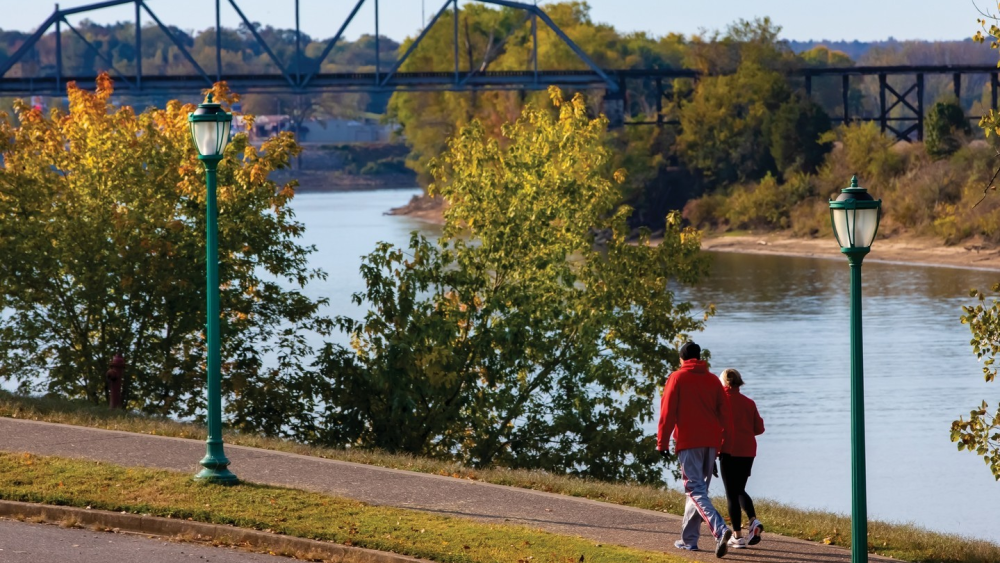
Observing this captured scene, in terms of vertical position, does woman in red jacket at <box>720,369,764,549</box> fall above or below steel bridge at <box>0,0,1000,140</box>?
below

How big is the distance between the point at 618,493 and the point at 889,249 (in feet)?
199

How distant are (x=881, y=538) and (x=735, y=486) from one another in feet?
4.62

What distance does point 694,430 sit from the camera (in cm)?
1152

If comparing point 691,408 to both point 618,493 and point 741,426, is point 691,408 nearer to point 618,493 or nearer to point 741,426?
point 741,426

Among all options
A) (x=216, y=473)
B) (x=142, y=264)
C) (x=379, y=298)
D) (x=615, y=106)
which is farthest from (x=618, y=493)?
(x=615, y=106)

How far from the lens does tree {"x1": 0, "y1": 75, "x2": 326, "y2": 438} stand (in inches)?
933

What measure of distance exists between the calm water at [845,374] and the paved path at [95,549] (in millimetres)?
14066

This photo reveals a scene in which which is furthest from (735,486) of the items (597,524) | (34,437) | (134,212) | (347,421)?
(134,212)

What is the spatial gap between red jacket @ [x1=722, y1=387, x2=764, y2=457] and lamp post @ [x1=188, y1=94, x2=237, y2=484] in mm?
4480

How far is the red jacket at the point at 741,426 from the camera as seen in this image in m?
12.1

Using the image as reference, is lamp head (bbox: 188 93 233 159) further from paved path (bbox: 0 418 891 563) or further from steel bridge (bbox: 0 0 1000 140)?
steel bridge (bbox: 0 0 1000 140)

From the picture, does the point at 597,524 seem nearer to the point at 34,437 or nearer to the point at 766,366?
the point at 34,437

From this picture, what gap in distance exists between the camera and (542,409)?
24234 millimetres

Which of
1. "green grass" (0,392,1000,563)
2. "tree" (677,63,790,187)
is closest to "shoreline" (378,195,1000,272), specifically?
"tree" (677,63,790,187)
